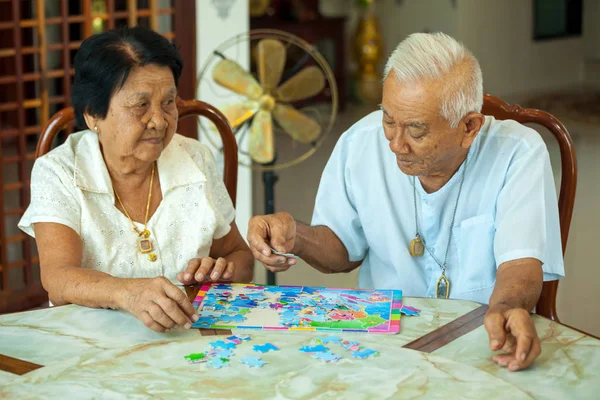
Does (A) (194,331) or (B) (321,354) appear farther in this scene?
(A) (194,331)

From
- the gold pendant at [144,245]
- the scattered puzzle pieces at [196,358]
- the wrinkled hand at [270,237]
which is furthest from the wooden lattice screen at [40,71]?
the scattered puzzle pieces at [196,358]

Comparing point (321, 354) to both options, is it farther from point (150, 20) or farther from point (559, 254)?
point (150, 20)

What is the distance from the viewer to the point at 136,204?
8.07 feet

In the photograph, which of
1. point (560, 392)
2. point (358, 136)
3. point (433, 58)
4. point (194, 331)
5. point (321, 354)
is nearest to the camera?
point (560, 392)

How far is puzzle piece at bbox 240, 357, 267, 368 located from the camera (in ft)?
5.74

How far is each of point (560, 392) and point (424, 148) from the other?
77 centimetres

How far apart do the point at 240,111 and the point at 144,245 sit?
1.43m

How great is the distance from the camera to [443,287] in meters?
2.41

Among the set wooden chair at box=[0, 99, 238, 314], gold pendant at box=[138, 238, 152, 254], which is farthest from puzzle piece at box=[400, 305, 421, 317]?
wooden chair at box=[0, 99, 238, 314]

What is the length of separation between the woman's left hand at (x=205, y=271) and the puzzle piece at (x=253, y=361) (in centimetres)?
47

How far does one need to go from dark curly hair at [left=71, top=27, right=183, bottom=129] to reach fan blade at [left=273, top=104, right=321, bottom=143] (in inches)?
56.0

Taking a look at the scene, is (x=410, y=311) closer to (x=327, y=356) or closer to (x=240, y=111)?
(x=327, y=356)

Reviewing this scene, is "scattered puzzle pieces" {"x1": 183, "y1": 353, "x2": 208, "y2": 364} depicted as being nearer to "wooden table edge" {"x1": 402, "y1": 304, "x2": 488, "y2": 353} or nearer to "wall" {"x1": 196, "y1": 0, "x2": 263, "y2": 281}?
"wooden table edge" {"x1": 402, "y1": 304, "x2": 488, "y2": 353}

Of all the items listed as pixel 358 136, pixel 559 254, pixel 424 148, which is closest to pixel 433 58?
pixel 424 148
